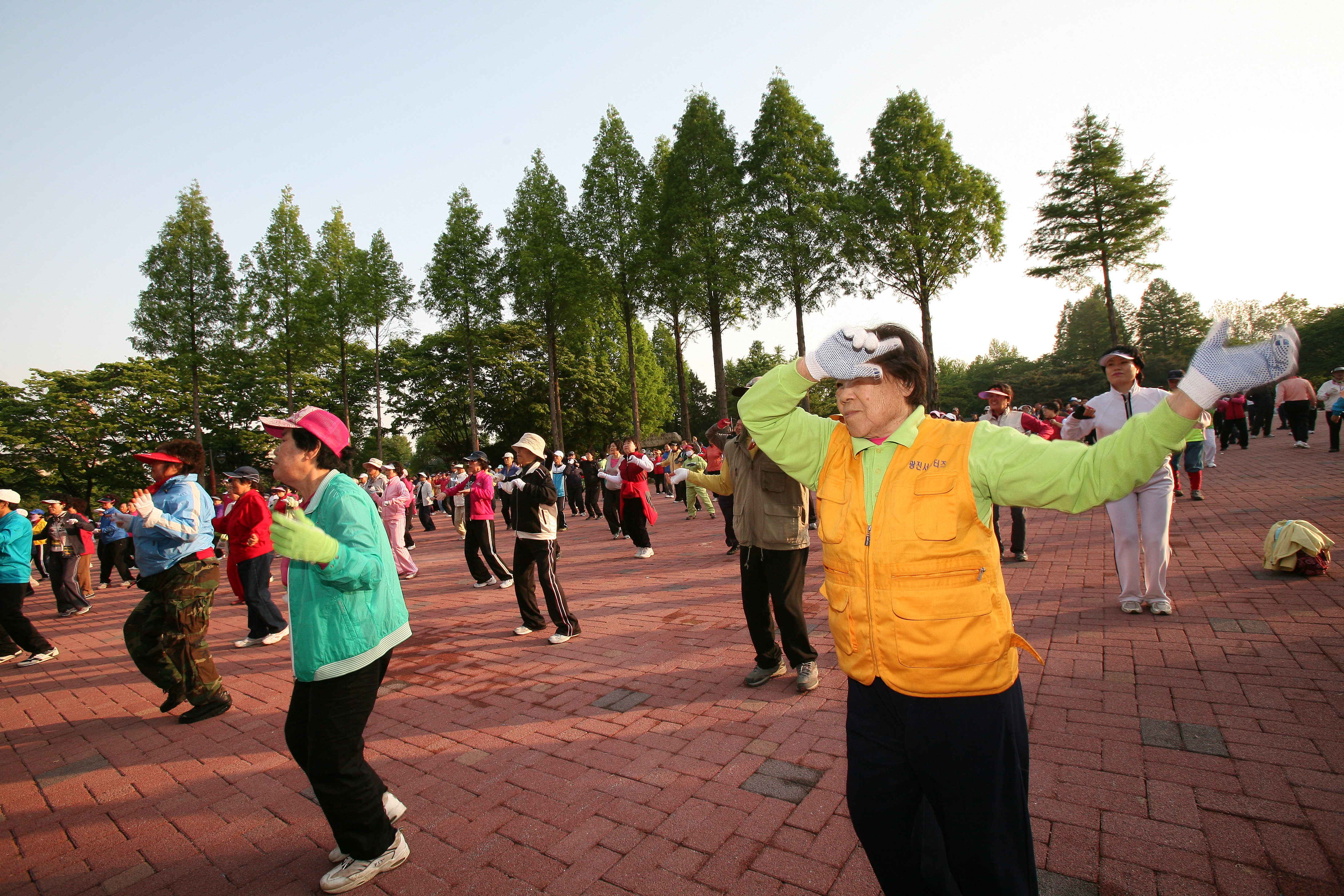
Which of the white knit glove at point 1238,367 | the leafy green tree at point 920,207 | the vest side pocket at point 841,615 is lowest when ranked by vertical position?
→ the vest side pocket at point 841,615

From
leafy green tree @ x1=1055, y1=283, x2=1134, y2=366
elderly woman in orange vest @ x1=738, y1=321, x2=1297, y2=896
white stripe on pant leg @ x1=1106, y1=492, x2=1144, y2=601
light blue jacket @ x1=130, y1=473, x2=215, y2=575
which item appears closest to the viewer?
elderly woman in orange vest @ x1=738, y1=321, x2=1297, y2=896

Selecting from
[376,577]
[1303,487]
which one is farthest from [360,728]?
[1303,487]

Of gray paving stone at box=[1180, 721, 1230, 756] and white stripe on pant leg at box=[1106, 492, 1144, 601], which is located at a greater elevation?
white stripe on pant leg at box=[1106, 492, 1144, 601]

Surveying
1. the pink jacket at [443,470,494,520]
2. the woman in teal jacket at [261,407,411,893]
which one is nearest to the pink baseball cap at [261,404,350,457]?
the woman in teal jacket at [261,407,411,893]

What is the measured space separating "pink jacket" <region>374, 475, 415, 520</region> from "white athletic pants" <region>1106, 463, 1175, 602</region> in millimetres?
9176

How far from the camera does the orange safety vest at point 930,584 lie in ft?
5.54

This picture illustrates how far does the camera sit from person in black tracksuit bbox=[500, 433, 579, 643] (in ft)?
19.9

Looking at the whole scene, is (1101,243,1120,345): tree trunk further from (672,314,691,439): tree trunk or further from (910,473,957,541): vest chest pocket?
(910,473,957,541): vest chest pocket

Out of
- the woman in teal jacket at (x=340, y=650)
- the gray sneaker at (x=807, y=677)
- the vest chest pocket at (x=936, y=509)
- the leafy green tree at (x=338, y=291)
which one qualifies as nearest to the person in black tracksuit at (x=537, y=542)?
the gray sneaker at (x=807, y=677)

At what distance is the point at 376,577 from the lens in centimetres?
275

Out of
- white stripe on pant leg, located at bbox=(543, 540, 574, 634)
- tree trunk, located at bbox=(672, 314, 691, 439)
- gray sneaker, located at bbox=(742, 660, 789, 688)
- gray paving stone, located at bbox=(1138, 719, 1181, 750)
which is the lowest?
gray paving stone, located at bbox=(1138, 719, 1181, 750)

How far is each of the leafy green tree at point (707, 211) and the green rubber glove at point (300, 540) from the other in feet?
78.3

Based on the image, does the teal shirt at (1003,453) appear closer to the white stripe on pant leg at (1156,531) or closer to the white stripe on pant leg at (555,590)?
the white stripe on pant leg at (1156,531)

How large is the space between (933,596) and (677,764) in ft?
7.50
